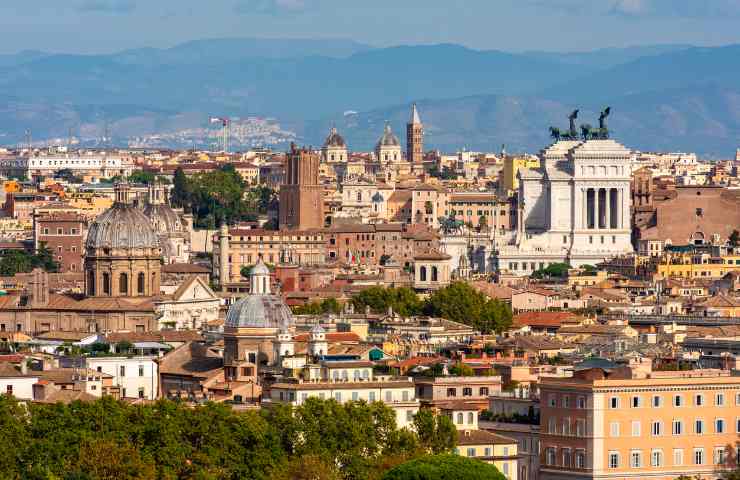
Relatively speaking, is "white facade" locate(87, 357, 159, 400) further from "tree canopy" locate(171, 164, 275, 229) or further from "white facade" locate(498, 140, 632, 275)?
"tree canopy" locate(171, 164, 275, 229)

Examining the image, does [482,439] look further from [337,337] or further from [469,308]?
[469,308]

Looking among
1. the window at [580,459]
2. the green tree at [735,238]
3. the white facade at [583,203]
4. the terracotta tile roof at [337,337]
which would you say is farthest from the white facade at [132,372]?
the white facade at [583,203]

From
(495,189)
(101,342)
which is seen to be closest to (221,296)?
(101,342)

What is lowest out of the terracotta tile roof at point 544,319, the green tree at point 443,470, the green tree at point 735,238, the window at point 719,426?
the green tree at point 443,470

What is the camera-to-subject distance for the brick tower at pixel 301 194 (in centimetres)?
15800

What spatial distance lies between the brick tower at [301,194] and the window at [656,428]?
93.9m

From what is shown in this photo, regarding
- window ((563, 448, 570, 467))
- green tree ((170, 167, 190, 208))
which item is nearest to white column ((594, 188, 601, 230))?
green tree ((170, 167, 190, 208))

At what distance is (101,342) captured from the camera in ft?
290

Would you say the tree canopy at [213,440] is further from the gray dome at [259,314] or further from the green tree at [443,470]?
the gray dome at [259,314]

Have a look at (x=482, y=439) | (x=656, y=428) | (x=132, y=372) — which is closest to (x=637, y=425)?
(x=656, y=428)

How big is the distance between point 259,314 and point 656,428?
18.4 m

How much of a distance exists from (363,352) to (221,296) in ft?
144

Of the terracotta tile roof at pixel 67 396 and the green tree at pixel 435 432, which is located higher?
the terracotta tile roof at pixel 67 396

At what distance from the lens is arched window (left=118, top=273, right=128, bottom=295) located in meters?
108
